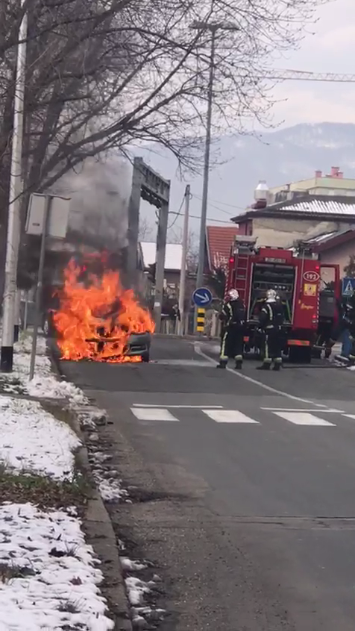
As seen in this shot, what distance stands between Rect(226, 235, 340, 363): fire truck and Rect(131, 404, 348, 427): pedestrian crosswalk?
35.4ft

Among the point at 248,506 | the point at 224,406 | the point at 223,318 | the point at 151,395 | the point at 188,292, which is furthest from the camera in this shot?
the point at 188,292

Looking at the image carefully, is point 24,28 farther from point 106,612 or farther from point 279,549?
point 106,612

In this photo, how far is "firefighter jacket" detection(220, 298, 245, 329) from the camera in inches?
886

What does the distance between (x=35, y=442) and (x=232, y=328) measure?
13.2 metres

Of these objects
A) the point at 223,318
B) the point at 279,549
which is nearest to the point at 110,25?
the point at 223,318

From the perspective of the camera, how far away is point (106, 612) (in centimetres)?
495

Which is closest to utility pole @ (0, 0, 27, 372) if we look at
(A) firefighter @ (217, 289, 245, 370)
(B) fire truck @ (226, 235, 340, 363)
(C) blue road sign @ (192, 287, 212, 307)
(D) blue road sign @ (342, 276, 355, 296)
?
(A) firefighter @ (217, 289, 245, 370)

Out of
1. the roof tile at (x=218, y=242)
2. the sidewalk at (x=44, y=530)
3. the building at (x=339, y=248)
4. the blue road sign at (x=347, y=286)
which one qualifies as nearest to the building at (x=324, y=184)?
the roof tile at (x=218, y=242)

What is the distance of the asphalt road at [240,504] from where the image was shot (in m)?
5.72

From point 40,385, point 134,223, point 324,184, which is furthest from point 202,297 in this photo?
point 324,184

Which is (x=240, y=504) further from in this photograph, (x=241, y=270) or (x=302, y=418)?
(x=241, y=270)

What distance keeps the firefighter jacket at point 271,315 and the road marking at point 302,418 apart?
8.30 metres

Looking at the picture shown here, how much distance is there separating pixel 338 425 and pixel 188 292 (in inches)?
1871

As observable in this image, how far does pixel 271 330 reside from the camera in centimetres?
2259
